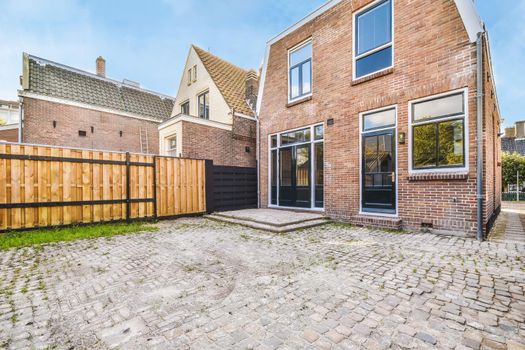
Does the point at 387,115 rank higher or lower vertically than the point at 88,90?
lower

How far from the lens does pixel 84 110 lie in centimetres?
1409

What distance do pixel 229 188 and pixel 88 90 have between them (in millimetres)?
12205

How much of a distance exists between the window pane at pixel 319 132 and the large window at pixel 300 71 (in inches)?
53.1

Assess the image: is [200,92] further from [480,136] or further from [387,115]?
[480,136]

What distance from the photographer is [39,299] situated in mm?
2588

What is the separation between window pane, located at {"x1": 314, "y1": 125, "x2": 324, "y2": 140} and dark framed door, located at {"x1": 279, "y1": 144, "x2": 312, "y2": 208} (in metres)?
0.47

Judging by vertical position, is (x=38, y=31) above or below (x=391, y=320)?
above

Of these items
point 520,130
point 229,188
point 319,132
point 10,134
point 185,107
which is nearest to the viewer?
point 319,132

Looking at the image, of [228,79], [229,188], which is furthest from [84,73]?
[229,188]

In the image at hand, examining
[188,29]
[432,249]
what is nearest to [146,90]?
[188,29]

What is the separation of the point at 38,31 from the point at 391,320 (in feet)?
58.0

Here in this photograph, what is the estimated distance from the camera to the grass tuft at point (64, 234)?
4984 millimetres

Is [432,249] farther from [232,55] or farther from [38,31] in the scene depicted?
[38,31]

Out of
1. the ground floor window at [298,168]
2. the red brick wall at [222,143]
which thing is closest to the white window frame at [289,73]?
the ground floor window at [298,168]
